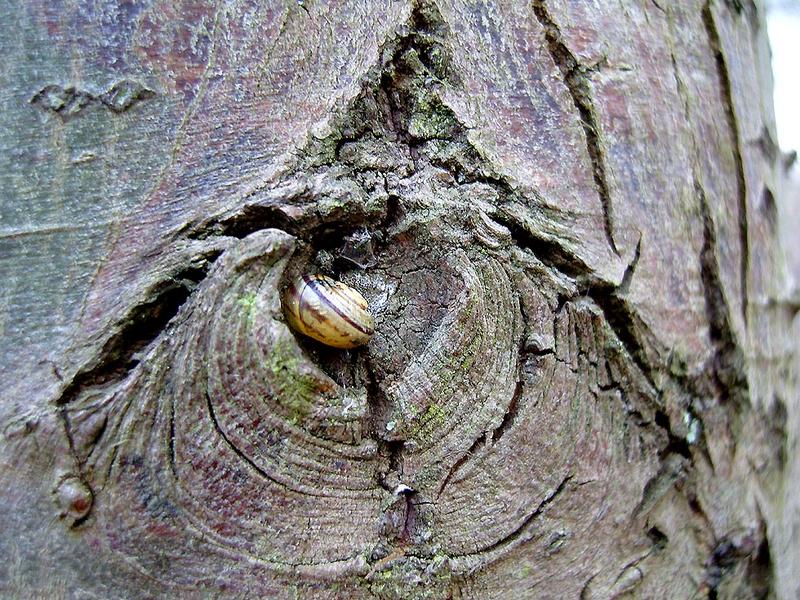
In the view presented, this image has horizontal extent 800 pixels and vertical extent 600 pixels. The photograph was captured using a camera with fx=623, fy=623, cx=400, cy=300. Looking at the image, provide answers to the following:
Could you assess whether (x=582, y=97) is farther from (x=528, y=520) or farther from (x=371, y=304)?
(x=528, y=520)

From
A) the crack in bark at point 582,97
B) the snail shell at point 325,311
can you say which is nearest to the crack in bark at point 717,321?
the crack in bark at point 582,97

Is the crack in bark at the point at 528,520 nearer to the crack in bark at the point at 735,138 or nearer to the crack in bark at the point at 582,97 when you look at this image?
the crack in bark at the point at 582,97

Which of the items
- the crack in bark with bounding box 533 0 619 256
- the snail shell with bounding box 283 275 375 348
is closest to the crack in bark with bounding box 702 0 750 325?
the crack in bark with bounding box 533 0 619 256

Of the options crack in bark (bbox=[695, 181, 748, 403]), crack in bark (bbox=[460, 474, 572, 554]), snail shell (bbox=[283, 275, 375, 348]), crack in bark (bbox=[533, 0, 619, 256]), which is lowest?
crack in bark (bbox=[460, 474, 572, 554])

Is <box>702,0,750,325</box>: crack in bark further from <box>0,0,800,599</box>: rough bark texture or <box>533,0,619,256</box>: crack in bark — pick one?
<box>533,0,619,256</box>: crack in bark

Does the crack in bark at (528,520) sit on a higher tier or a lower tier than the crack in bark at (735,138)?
lower

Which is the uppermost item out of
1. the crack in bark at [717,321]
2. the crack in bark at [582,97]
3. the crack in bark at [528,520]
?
the crack in bark at [582,97]

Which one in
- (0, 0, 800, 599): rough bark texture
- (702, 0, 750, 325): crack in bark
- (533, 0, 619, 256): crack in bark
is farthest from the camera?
(702, 0, 750, 325): crack in bark
